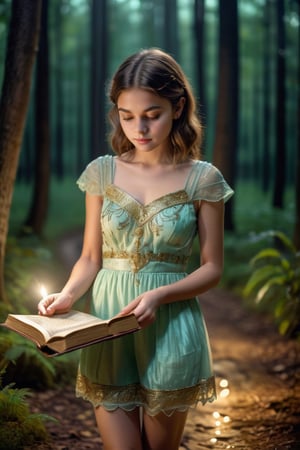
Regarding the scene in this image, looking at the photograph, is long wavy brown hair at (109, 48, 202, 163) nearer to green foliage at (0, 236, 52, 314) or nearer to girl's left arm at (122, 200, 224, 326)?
girl's left arm at (122, 200, 224, 326)

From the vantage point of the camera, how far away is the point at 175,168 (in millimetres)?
2525

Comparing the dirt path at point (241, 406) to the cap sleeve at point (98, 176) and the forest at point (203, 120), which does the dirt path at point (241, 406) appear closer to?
the forest at point (203, 120)

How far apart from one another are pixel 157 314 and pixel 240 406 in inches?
94.4

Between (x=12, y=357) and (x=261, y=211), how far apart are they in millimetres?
6819

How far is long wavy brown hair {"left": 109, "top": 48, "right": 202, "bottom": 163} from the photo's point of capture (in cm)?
237

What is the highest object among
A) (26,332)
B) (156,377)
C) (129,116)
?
(129,116)

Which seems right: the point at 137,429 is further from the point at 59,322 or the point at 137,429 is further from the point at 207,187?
the point at 207,187

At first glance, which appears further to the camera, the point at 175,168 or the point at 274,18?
the point at 274,18

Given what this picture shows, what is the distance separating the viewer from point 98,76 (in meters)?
9.72

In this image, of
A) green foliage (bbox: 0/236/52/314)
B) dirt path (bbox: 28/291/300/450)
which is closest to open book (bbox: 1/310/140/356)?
dirt path (bbox: 28/291/300/450)

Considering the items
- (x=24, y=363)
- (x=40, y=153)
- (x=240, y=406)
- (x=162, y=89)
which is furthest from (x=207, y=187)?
(x=40, y=153)

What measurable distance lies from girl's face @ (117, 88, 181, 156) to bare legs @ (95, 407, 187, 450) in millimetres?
977

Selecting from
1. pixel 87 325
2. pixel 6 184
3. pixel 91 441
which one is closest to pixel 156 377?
pixel 87 325

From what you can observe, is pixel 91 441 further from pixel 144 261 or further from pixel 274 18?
pixel 274 18
